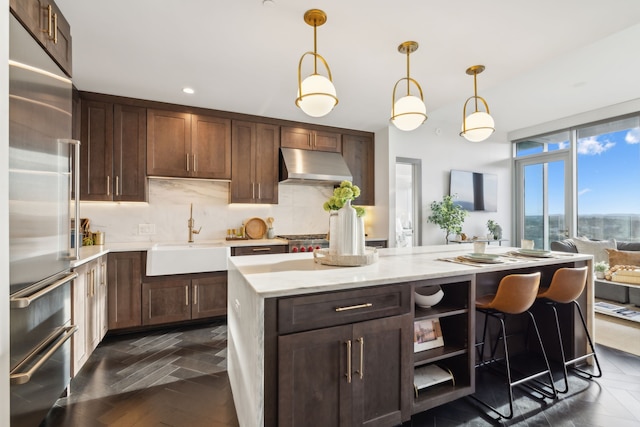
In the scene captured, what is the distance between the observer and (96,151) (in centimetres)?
324

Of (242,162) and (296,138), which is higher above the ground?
(296,138)

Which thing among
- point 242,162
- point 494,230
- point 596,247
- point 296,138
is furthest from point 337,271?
point 596,247

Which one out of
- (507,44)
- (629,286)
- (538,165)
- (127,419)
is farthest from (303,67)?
(538,165)

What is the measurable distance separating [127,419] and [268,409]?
1.19m

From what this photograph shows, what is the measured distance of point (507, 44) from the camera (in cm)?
235

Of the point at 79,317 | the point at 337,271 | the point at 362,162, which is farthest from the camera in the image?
the point at 362,162

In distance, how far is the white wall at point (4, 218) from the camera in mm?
1237

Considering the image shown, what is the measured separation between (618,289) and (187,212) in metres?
5.54

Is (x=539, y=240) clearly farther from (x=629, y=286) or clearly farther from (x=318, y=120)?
(x=318, y=120)

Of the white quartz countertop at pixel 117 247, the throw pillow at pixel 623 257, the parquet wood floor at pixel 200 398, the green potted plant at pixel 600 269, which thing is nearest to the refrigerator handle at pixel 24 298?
the white quartz countertop at pixel 117 247

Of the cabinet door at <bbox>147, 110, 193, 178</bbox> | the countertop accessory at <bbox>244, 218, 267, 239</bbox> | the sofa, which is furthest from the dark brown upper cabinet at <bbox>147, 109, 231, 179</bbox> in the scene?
the sofa

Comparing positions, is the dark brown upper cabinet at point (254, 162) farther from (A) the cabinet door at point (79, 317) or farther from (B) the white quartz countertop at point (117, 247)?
(A) the cabinet door at point (79, 317)

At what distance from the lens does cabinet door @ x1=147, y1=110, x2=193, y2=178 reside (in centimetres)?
346

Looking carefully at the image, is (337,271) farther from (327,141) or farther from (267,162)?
(327,141)
